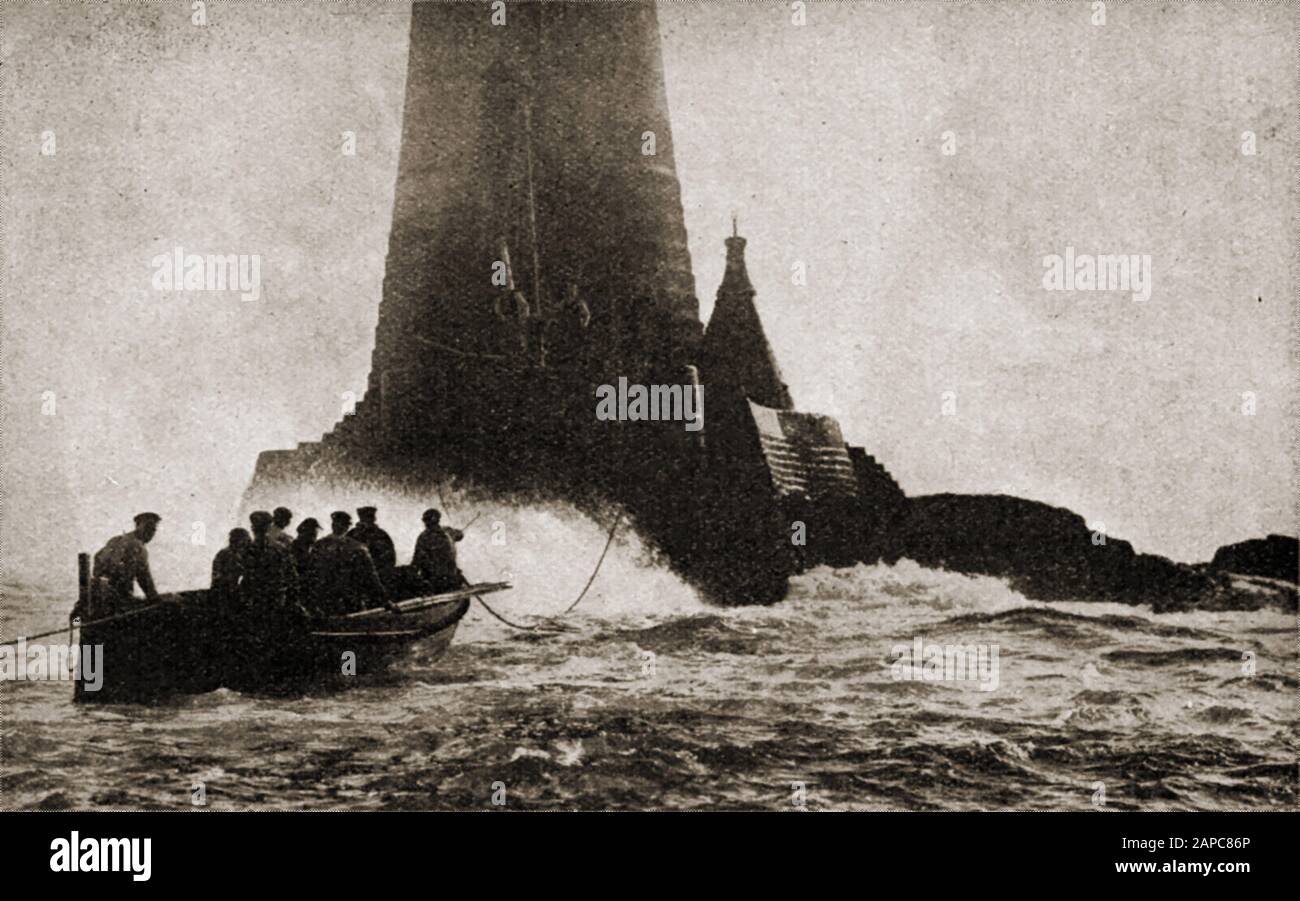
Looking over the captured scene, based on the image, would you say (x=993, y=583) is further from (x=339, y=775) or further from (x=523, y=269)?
(x=339, y=775)

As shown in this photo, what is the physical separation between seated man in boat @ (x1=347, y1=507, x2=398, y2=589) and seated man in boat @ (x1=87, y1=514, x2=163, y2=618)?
168 centimetres

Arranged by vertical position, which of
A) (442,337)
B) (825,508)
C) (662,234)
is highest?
(662,234)

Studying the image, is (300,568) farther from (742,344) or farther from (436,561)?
(742,344)

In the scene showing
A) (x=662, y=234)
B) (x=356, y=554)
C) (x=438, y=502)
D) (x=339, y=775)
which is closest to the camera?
(x=339, y=775)

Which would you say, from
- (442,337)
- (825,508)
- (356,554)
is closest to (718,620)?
(356,554)

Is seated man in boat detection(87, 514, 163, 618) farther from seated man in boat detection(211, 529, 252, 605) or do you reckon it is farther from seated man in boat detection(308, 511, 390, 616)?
seated man in boat detection(308, 511, 390, 616)

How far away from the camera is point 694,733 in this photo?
949 cm

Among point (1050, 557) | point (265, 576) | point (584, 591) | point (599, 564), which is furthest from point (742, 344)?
point (265, 576)

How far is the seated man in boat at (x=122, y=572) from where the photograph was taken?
939 centimetres

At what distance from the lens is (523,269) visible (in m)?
14.8

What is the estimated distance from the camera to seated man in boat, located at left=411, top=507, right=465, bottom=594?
35.2 feet

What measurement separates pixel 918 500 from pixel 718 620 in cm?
410

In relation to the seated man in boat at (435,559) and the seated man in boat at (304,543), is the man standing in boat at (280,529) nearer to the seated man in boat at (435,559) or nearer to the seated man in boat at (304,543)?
the seated man in boat at (304,543)

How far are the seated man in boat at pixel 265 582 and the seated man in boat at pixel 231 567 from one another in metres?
0.06
